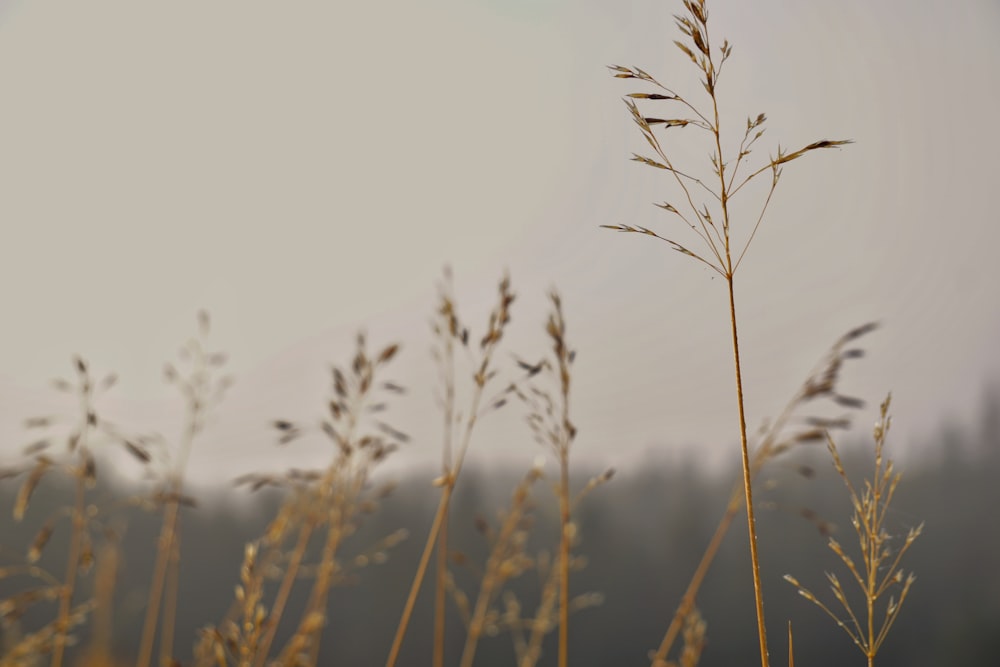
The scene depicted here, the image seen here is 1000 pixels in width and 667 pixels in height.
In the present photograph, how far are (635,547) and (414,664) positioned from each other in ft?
17.9

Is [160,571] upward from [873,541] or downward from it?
downward

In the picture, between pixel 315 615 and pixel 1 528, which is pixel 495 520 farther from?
pixel 1 528

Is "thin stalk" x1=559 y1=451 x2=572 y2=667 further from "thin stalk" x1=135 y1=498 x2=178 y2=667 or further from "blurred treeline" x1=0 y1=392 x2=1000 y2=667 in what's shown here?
"blurred treeline" x1=0 y1=392 x2=1000 y2=667

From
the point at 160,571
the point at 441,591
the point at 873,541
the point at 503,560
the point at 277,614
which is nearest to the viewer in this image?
the point at 873,541

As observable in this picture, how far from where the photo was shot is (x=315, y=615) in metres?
1.19

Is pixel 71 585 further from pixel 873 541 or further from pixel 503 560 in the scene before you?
pixel 873 541

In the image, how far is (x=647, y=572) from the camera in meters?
15.6

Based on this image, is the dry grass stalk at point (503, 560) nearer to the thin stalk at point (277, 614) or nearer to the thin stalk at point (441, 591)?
the thin stalk at point (441, 591)

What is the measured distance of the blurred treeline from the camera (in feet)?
35.0

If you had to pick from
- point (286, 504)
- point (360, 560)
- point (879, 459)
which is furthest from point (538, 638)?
point (879, 459)

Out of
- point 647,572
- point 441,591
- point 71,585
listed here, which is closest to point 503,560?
point 441,591

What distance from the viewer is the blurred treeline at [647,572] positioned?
35.0 ft

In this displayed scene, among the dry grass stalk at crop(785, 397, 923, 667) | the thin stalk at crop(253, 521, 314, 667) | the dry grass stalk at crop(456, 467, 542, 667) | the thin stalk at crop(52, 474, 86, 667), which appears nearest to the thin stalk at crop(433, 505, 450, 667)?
the dry grass stalk at crop(456, 467, 542, 667)

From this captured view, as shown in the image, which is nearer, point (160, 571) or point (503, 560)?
point (503, 560)
